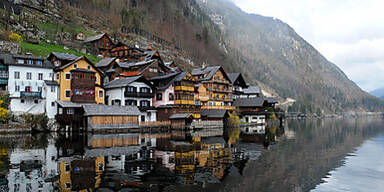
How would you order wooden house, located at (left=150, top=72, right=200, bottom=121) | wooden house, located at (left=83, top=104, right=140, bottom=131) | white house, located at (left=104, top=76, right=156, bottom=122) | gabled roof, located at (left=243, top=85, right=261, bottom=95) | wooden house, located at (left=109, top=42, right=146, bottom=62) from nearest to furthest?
wooden house, located at (left=83, top=104, right=140, bottom=131) → white house, located at (left=104, top=76, right=156, bottom=122) → wooden house, located at (left=150, top=72, right=200, bottom=121) → wooden house, located at (left=109, top=42, right=146, bottom=62) → gabled roof, located at (left=243, top=85, right=261, bottom=95)

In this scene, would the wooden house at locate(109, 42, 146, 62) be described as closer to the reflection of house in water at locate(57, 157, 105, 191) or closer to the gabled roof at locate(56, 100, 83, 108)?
the gabled roof at locate(56, 100, 83, 108)

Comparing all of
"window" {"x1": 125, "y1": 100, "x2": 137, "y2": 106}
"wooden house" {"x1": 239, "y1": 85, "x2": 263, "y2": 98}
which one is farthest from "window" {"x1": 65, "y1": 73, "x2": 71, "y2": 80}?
"wooden house" {"x1": 239, "y1": 85, "x2": 263, "y2": 98}

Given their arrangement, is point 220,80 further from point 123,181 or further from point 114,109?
point 123,181

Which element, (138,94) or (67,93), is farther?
(138,94)

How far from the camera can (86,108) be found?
6272 cm

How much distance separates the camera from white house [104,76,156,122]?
72.4 metres

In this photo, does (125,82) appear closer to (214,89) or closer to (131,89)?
(131,89)

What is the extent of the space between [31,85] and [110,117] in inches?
685

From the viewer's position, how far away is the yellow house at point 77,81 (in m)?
67.7

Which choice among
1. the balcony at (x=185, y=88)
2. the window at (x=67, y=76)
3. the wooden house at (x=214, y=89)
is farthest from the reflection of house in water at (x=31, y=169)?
the wooden house at (x=214, y=89)

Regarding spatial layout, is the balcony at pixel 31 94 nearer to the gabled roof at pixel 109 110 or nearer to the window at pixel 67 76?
the window at pixel 67 76

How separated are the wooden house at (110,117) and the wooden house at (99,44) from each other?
5634cm

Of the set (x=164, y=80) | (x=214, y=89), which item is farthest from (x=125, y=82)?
(x=214, y=89)

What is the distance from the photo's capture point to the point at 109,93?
249 feet
